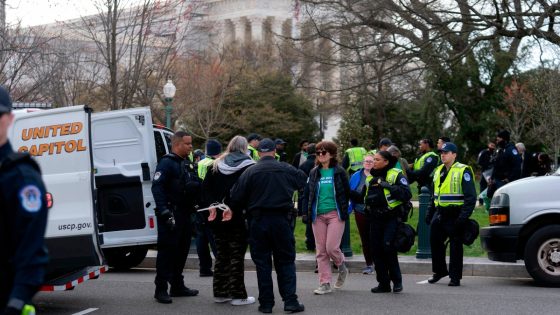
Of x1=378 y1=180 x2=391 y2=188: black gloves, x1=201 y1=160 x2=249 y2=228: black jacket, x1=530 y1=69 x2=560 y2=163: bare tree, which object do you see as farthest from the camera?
x1=530 y1=69 x2=560 y2=163: bare tree

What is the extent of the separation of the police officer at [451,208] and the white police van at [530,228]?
518mm

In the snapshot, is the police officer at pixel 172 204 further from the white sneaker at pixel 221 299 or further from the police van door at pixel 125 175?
the police van door at pixel 125 175

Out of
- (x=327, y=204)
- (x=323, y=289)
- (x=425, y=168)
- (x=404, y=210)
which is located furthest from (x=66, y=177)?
(x=425, y=168)

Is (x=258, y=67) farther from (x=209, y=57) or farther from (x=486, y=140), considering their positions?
(x=486, y=140)

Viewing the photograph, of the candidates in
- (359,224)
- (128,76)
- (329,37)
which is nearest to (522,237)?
(359,224)

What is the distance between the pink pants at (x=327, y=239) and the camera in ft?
33.9

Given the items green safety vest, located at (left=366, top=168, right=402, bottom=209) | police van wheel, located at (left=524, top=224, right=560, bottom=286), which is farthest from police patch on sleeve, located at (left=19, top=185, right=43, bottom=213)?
police van wheel, located at (left=524, top=224, right=560, bottom=286)

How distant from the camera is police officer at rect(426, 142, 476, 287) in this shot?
35.4 feet

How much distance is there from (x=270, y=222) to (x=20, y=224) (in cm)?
535

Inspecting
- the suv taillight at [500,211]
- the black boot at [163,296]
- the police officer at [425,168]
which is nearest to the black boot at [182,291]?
the black boot at [163,296]

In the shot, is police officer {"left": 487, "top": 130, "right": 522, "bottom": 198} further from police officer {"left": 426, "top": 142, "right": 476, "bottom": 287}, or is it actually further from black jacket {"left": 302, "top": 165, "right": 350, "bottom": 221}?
black jacket {"left": 302, "top": 165, "right": 350, "bottom": 221}

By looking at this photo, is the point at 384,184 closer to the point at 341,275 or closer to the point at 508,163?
the point at 341,275

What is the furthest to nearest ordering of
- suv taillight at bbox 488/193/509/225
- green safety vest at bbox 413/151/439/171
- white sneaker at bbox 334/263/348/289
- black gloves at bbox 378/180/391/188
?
green safety vest at bbox 413/151/439/171 → suv taillight at bbox 488/193/509/225 → white sneaker at bbox 334/263/348/289 → black gloves at bbox 378/180/391/188

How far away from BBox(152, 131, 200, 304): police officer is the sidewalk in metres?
3.34
